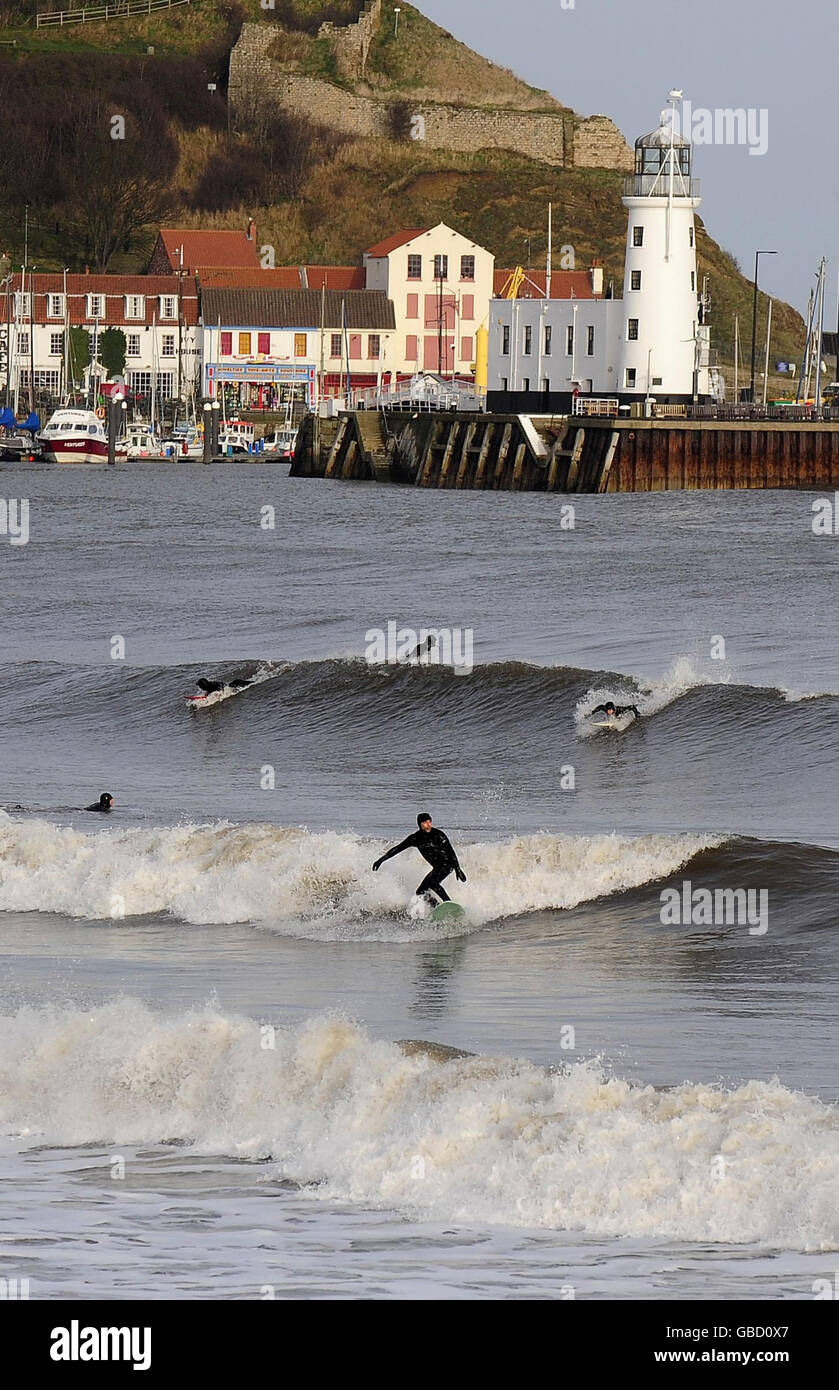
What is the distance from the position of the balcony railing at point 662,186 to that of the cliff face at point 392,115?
242 feet

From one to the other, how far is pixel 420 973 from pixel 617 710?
12201 millimetres

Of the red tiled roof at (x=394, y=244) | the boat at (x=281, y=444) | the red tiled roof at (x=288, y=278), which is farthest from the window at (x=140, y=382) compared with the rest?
the red tiled roof at (x=394, y=244)

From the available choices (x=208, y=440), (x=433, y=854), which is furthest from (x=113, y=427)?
(x=433, y=854)

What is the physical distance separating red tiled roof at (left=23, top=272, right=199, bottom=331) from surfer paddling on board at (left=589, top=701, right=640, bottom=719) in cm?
9872

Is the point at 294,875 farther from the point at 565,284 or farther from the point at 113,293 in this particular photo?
the point at 113,293

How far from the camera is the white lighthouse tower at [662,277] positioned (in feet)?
283

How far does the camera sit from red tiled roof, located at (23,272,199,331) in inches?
4806

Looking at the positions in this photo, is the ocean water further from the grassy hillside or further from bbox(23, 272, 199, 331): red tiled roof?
the grassy hillside

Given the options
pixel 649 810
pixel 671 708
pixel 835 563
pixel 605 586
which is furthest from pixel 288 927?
pixel 835 563

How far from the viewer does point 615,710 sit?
26.2m

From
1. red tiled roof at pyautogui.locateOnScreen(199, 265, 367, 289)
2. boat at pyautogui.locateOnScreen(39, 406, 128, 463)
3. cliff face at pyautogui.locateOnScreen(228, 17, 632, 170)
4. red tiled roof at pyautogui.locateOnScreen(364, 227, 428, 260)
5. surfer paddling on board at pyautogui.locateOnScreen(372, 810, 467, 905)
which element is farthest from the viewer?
cliff face at pyautogui.locateOnScreen(228, 17, 632, 170)

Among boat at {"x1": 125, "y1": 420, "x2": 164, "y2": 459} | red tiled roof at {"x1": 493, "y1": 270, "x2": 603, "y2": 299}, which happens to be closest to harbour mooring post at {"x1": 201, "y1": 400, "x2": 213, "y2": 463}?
boat at {"x1": 125, "y1": 420, "x2": 164, "y2": 459}

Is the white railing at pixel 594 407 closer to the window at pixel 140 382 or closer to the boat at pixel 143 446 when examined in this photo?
the boat at pixel 143 446
